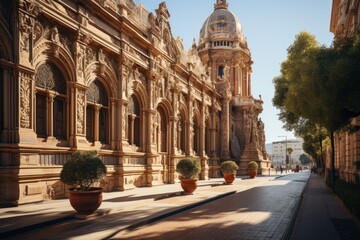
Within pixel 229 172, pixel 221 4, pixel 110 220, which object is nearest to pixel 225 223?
pixel 110 220

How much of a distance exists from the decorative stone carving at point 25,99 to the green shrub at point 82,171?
3.73 m

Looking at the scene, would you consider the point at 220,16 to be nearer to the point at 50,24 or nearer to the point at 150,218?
the point at 50,24

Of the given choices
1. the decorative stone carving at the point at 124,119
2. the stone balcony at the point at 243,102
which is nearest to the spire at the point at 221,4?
the stone balcony at the point at 243,102

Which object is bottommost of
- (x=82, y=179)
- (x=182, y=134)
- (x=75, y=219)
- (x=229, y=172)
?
(x=229, y=172)

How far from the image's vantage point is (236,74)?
52844 mm

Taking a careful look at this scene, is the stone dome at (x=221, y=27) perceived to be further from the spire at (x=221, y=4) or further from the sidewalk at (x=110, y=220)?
the sidewalk at (x=110, y=220)

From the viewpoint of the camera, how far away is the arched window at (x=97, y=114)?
18562 millimetres

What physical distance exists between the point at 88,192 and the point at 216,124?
30530 millimetres

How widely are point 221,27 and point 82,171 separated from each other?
49.1 m

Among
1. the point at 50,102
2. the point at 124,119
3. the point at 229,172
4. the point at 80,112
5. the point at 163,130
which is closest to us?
the point at 50,102

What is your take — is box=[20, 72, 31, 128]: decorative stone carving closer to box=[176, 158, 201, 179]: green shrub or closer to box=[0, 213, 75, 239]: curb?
box=[0, 213, 75, 239]: curb

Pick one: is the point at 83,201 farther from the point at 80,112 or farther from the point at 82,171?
the point at 80,112

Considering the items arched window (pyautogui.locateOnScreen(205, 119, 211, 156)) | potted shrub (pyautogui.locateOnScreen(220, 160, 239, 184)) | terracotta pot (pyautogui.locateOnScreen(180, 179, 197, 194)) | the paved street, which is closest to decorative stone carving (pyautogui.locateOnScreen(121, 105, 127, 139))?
terracotta pot (pyautogui.locateOnScreen(180, 179, 197, 194))

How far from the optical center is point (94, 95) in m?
18.9
